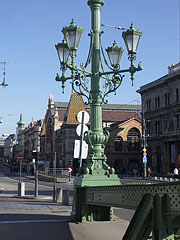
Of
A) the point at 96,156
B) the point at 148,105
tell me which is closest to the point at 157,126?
the point at 148,105

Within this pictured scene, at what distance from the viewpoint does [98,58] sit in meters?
10.6

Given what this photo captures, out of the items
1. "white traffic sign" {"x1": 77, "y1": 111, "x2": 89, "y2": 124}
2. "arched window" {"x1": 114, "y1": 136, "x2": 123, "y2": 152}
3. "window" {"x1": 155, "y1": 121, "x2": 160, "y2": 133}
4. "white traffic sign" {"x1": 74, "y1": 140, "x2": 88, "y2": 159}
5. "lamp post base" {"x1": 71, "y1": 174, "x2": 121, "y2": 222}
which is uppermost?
"window" {"x1": 155, "y1": 121, "x2": 160, "y2": 133}

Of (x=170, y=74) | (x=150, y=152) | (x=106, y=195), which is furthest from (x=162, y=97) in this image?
(x=106, y=195)

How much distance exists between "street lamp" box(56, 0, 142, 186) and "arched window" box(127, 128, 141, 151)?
6005cm

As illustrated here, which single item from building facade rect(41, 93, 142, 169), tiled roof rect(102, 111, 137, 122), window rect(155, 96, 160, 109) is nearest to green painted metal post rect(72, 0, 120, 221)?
window rect(155, 96, 160, 109)

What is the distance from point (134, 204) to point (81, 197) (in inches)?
172

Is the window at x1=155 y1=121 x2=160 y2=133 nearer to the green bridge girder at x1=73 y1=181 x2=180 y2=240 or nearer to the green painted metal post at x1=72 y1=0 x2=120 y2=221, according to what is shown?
the green painted metal post at x1=72 y1=0 x2=120 y2=221

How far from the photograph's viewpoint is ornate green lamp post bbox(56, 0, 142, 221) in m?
9.89

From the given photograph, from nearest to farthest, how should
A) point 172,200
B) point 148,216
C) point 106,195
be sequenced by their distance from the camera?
point 172,200, point 148,216, point 106,195

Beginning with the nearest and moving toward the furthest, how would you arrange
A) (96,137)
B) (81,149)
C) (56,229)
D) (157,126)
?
(56,229), (96,137), (81,149), (157,126)

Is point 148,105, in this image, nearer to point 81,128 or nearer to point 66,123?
point 66,123

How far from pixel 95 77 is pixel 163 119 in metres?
48.6

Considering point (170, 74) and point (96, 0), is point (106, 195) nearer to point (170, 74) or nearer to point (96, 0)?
point (96, 0)

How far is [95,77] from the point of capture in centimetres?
1053
